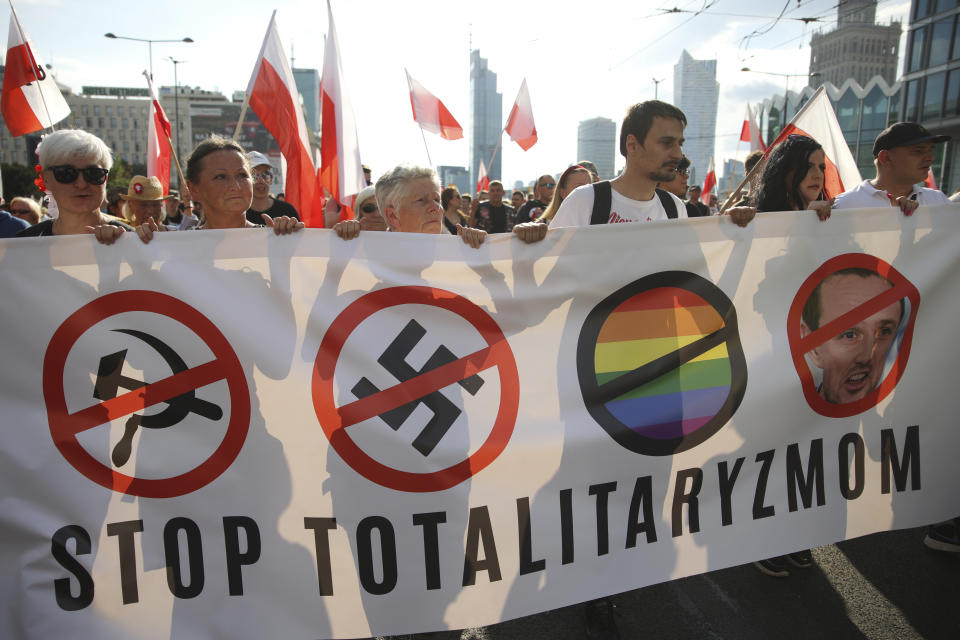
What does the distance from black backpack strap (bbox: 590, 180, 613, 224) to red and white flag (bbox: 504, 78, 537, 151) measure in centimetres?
721

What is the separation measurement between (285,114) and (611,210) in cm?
256

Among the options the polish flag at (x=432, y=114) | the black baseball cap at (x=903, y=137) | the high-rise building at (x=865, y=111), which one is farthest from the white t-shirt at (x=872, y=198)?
the high-rise building at (x=865, y=111)

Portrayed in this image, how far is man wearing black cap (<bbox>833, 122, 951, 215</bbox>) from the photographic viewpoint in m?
3.46

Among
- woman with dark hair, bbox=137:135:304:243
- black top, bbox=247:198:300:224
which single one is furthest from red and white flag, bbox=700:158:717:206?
woman with dark hair, bbox=137:135:304:243

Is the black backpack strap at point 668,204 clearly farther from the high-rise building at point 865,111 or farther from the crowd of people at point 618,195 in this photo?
the high-rise building at point 865,111

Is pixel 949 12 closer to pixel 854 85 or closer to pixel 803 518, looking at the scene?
pixel 854 85

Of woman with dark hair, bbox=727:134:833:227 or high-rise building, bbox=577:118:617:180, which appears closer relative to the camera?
woman with dark hair, bbox=727:134:833:227

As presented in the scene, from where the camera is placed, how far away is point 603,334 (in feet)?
7.97

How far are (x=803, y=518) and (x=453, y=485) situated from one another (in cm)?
144

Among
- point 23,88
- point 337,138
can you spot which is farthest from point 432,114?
point 23,88

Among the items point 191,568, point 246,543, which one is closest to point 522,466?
point 246,543

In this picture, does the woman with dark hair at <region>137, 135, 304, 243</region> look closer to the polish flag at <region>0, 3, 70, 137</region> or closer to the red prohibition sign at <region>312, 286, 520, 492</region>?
the red prohibition sign at <region>312, 286, 520, 492</region>

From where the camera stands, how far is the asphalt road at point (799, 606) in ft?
8.16

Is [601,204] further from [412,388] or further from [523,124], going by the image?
[523,124]
